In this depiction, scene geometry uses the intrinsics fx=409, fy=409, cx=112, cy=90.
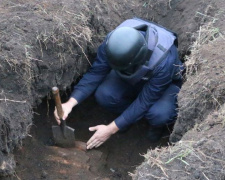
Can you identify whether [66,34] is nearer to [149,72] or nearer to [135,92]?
[149,72]

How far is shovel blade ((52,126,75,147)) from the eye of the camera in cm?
385

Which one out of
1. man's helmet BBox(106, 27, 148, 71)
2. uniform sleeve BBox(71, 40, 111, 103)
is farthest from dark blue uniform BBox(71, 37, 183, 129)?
man's helmet BBox(106, 27, 148, 71)

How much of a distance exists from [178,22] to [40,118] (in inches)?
71.7

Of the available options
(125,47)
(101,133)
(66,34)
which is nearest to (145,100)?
(101,133)

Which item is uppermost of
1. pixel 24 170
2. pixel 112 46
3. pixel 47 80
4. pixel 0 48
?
pixel 112 46

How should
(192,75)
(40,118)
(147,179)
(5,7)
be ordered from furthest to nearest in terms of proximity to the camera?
1. (40,118)
2. (5,7)
3. (192,75)
4. (147,179)

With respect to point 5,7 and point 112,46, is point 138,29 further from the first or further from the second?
point 5,7

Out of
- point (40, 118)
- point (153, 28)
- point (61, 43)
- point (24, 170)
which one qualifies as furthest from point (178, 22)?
point (24, 170)

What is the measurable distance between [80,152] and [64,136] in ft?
0.73

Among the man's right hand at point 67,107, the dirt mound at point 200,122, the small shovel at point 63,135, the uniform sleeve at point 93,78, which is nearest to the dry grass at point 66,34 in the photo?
the uniform sleeve at point 93,78

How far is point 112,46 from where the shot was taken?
11.1 feet

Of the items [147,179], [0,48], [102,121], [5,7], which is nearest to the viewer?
[147,179]

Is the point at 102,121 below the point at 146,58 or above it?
below

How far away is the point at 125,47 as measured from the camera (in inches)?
132
